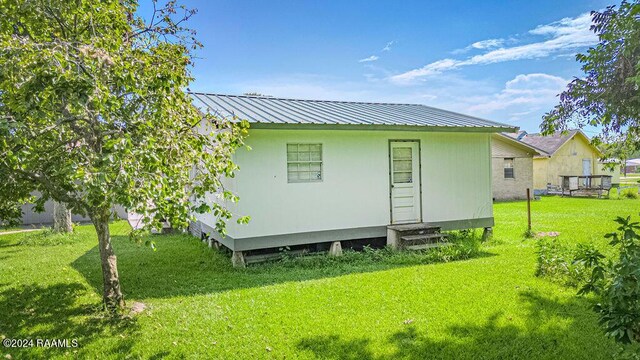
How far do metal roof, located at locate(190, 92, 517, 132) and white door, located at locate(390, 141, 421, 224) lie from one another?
682 millimetres

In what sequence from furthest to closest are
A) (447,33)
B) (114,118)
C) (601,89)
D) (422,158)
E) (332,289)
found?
1. (447,33)
2. (422,158)
3. (332,289)
4. (601,89)
5. (114,118)

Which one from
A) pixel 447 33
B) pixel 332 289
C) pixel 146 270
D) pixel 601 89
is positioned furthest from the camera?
pixel 447 33

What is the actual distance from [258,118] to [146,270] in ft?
11.9

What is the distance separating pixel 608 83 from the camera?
4.80 meters

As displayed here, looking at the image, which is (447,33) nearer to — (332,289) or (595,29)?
(595,29)

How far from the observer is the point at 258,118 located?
312 inches

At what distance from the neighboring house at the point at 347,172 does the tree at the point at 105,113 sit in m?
2.78

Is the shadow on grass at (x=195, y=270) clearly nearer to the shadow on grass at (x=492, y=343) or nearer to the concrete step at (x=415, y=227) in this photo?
the concrete step at (x=415, y=227)

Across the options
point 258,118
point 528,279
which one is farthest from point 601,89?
point 258,118

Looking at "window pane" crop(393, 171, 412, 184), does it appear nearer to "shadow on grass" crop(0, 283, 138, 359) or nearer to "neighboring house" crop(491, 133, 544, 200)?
"shadow on grass" crop(0, 283, 138, 359)

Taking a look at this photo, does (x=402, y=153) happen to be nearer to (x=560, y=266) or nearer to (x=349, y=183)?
(x=349, y=183)

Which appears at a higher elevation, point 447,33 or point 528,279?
point 447,33

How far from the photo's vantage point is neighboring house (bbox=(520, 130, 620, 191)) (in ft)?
89.0

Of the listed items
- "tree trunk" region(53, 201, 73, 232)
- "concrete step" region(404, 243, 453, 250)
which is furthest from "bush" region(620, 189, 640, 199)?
Answer: "tree trunk" region(53, 201, 73, 232)
